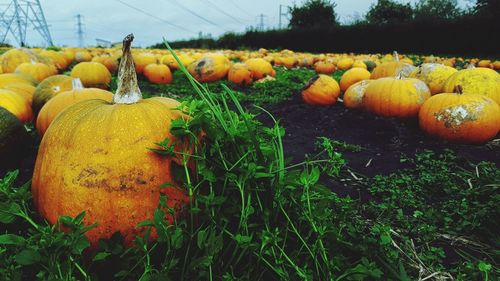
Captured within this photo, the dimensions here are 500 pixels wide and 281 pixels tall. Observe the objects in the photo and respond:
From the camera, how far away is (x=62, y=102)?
10.9 feet

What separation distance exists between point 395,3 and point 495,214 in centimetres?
4797

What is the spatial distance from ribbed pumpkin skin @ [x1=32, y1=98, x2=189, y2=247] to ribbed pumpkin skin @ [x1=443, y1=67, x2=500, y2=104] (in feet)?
12.9

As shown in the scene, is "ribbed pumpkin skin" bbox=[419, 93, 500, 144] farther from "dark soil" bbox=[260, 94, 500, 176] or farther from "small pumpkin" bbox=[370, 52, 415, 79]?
"small pumpkin" bbox=[370, 52, 415, 79]

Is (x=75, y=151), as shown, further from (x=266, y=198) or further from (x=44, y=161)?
(x=266, y=198)

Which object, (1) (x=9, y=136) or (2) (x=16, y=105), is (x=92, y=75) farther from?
(1) (x=9, y=136)

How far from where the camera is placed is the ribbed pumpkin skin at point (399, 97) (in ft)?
14.3

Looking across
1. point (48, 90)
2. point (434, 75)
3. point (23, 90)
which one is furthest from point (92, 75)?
point (434, 75)

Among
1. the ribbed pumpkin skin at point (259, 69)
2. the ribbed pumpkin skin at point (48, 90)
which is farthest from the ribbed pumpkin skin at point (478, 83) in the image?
the ribbed pumpkin skin at point (259, 69)

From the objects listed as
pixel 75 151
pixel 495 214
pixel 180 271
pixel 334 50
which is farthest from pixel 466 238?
pixel 334 50

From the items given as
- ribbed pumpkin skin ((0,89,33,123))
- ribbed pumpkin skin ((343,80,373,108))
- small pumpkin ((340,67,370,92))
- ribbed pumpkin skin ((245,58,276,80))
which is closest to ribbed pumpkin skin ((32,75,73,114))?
ribbed pumpkin skin ((0,89,33,123))

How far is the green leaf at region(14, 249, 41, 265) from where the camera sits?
43.2 inches

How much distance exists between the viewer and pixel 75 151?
1.53 metres

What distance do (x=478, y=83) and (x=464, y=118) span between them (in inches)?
33.5

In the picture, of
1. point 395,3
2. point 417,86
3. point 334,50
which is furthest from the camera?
point 395,3
